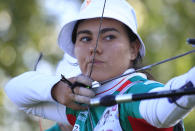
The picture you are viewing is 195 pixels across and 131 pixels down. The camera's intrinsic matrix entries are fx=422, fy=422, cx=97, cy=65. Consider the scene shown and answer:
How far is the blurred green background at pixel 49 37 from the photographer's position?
6.14 m

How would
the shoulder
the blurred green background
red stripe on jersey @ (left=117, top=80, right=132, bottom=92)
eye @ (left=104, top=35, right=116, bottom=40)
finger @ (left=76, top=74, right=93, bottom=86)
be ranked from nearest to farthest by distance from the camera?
the shoulder
finger @ (left=76, top=74, right=93, bottom=86)
red stripe on jersey @ (left=117, top=80, right=132, bottom=92)
eye @ (left=104, top=35, right=116, bottom=40)
the blurred green background

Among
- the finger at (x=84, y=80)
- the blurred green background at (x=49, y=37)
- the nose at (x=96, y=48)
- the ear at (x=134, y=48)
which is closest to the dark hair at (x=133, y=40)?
the ear at (x=134, y=48)

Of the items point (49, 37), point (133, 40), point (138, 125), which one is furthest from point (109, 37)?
point (49, 37)

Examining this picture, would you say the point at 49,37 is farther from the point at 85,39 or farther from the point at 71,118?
the point at 85,39

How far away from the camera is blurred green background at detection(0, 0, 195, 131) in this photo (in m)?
6.14

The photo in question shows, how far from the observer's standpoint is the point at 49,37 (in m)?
7.57

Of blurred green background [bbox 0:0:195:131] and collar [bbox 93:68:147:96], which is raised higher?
blurred green background [bbox 0:0:195:131]

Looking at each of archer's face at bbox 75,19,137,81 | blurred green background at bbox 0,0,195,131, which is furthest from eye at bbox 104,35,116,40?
blurred green background at bbox 0,0,195,131

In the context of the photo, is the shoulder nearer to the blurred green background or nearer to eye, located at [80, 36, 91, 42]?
eye, located at [80, 36, 91, 42]

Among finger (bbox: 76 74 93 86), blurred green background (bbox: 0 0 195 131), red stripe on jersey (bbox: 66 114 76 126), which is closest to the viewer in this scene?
finger (bbox: 76 74 93 86)

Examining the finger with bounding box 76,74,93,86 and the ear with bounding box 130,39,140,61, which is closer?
the finger with bounding box 76,74,93,86

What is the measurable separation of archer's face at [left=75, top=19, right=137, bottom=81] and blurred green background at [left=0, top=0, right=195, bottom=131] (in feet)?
12.5

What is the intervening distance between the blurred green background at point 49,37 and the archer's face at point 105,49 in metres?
3.82

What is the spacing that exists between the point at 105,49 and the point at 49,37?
18.6 feet
